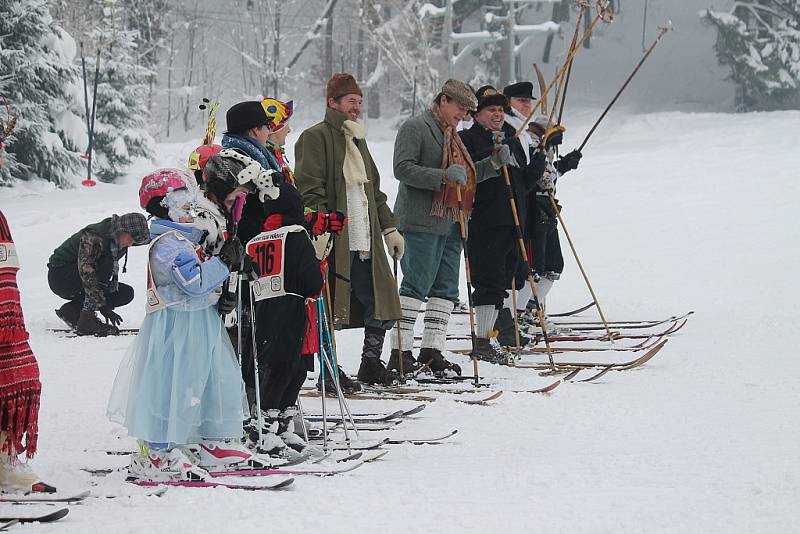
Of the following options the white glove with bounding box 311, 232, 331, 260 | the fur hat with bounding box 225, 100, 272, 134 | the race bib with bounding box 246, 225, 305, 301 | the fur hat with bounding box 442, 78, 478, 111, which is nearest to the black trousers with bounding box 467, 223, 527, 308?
the fur hat with bounding box 442, 78, 478, 111

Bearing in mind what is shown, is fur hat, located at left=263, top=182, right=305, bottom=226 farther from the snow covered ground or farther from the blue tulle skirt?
the snow covered ground

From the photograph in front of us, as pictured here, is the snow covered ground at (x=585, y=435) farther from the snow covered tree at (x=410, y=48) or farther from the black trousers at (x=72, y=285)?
the snow covered tree at (x=410, y=48)

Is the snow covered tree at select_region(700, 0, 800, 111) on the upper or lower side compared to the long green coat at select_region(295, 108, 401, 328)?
upper

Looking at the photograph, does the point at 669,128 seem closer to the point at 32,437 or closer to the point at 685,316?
the point at 685,316

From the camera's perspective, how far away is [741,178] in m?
18.0

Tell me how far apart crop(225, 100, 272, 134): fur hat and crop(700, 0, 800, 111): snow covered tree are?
2976cm

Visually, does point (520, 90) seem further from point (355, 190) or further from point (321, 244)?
point (321, 244)

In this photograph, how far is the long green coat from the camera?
6.26 meters

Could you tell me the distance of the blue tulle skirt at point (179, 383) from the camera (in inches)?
162

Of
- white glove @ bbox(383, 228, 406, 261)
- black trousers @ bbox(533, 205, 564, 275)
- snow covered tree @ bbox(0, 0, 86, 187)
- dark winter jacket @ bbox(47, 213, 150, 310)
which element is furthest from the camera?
snow covered tree @ bbox(0, 0, 86, 187)

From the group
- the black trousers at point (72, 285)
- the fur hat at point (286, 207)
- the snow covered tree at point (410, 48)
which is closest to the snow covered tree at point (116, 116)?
the snow covered tree at point (410, 48)

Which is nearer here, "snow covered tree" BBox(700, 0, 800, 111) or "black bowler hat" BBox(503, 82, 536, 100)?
"black bowler hat" BBox(503, 82, 536, 100)

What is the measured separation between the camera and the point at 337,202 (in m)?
6.34

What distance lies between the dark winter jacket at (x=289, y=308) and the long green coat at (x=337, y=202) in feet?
5.09
